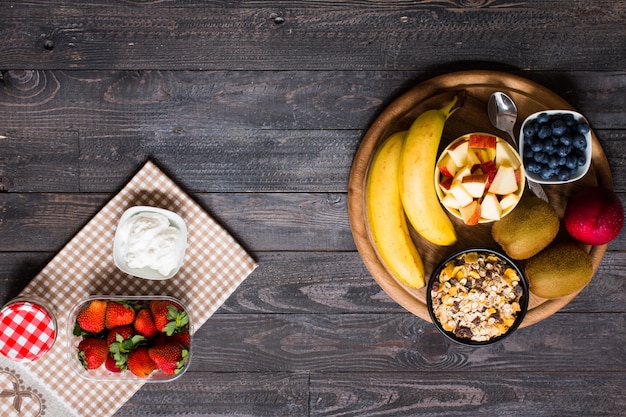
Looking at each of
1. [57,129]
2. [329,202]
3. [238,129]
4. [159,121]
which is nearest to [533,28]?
[329,202]

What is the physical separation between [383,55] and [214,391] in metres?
1.10

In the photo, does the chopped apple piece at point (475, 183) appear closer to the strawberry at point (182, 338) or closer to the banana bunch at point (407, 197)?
the banana bunch at point (407, 197)

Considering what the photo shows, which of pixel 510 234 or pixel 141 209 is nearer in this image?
pixel 510 234

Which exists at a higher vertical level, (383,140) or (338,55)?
(338,55)

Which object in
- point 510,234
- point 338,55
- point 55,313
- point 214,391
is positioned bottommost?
Answer: point 214,391

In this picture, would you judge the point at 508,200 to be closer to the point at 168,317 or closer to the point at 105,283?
the point at 168,317

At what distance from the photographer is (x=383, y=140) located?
1.41 m

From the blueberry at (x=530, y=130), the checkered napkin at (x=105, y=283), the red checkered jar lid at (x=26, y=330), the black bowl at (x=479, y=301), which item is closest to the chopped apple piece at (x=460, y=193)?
the black bowl at (x=479, y=301)

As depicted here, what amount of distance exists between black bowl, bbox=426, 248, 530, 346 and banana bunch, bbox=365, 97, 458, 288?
0.07 meters

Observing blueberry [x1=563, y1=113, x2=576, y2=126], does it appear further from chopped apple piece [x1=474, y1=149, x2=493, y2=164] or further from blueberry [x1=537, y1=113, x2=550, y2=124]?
chopped apple piece [x1=474, y1=149, x2=493, y2=164]

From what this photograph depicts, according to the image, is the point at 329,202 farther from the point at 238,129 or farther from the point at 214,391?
the point at 214,391

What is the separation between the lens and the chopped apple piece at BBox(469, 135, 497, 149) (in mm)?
1211

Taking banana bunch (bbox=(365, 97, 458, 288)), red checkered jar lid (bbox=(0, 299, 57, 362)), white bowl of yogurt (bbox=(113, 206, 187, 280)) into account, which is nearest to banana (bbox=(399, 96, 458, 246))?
banana bunch (bbox=(365, 97, 458, 288))

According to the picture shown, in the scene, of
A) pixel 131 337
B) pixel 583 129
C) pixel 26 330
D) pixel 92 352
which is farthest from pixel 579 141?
pixel 26 330
